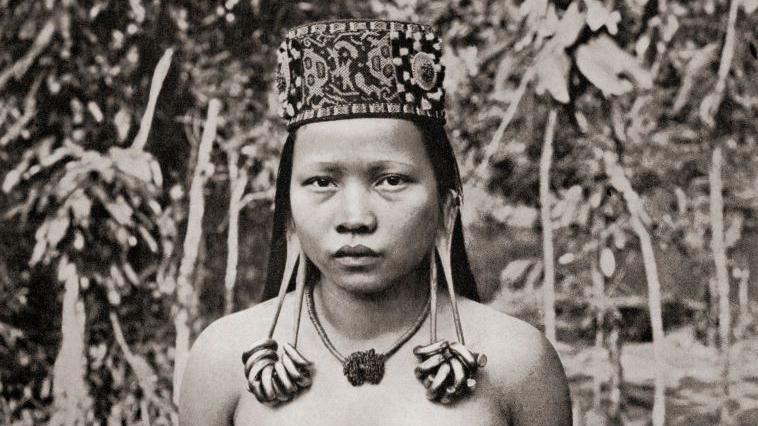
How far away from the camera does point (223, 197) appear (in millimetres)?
1975

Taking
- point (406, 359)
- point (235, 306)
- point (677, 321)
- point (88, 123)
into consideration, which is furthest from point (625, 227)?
point (88, 123)

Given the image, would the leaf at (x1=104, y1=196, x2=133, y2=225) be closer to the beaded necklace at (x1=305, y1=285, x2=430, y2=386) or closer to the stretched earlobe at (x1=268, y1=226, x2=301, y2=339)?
the stretched earlobe at (x1=268, y1=226, x2=301, y2=339)

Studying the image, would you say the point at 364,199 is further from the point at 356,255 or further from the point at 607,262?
the point at 607,262

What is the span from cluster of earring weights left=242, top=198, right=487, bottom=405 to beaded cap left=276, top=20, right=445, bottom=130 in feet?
0.63

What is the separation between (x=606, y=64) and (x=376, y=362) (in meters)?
0.70

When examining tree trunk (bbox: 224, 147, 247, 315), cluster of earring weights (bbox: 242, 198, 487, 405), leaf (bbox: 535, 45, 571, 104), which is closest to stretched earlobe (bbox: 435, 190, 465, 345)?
cluster of earring weights (bbox: 242, 198, 487, 405)

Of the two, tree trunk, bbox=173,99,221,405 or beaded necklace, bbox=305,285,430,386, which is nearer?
beaded necklace, bbox=305,285,430,386

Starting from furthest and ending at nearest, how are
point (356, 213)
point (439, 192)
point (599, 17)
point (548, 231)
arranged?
point (548, 231) → point (599, 17) → point (439, 192) → point (356, 213)

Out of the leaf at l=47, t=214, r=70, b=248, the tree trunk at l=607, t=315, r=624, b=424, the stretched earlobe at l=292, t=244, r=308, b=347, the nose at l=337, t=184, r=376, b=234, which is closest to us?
the nose at l=337, t=184, r=376, b=234

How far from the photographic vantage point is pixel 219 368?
135 cm

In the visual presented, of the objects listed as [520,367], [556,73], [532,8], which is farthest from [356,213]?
[532,8]

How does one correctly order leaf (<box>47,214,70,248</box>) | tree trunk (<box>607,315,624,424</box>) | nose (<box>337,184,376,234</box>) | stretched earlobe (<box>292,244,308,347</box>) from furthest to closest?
leaf (<box>47,214,70,248</box>), tree trunk (<box>607,315,624,424</box>), stretched earlobe (<box>292,244,308,347</box>), nose (<box>337,184,376,234</box>)

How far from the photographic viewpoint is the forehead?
1.20 metres

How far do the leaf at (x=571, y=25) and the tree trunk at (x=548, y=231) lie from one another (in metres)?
0.13
